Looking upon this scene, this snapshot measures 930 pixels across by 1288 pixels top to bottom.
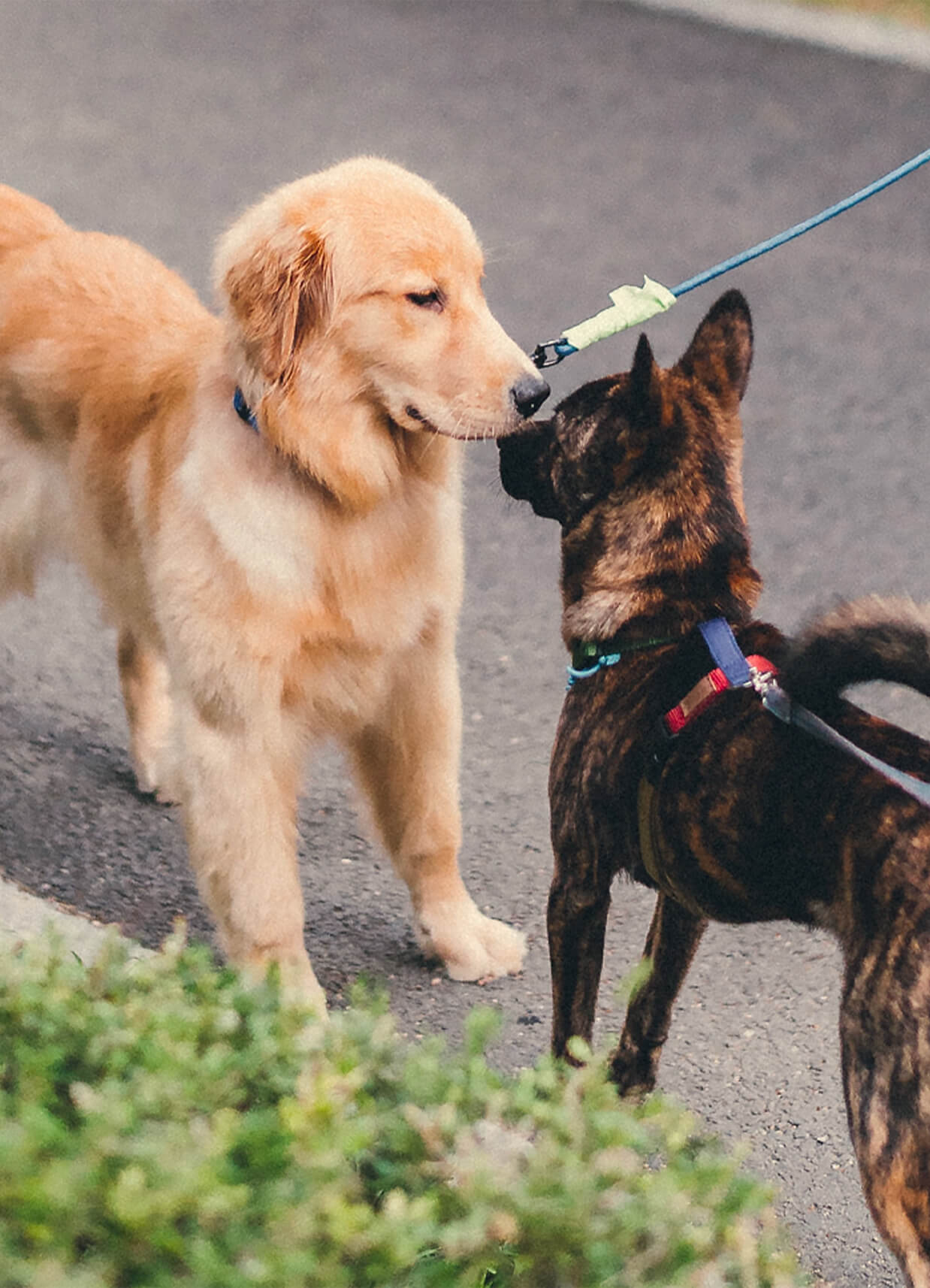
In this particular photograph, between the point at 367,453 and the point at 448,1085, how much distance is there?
5.43 ft

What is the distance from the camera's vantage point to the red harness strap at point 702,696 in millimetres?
2871

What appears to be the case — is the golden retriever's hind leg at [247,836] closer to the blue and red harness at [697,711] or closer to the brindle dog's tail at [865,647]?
the blue and red harness at [697,711]

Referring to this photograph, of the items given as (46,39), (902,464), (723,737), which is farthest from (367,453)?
(46,39)

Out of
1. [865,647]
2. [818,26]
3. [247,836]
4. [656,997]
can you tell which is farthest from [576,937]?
[818,26]

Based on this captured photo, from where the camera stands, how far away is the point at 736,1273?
1.81 m

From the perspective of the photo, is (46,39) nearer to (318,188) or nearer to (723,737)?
(318,188)

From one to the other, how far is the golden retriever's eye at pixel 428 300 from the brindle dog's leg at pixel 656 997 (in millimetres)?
1338

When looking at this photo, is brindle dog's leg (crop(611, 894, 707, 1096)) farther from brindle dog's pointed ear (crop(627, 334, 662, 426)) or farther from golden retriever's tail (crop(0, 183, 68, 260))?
golden retriever's tail (crop(0, 183, 68, 260))

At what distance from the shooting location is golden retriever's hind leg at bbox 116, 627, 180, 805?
14.6ft

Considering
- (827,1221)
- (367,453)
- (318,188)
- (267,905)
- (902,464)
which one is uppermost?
(318,188)

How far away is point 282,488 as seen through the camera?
10.8 feet

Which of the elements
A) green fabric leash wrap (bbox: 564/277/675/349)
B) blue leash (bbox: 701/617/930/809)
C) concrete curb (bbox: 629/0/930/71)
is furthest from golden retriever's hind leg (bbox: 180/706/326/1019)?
concrete curb (bbox: 629/0/930/71)

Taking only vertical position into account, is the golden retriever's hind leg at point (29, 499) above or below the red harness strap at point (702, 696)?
below

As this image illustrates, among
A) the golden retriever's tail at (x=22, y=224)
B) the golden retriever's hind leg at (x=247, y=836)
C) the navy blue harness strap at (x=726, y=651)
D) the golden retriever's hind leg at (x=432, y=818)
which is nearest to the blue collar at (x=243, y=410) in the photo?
the golden retriever's hind leg at (x=247, y=836)
